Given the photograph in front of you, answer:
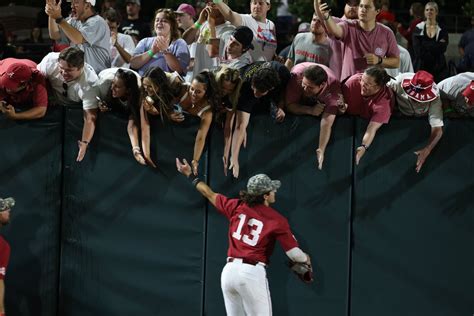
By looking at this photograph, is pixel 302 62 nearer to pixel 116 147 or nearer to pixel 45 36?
pixel 116 147

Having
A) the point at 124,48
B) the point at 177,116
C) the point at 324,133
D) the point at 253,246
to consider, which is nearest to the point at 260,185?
the point at 253,246

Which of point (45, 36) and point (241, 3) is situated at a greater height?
point (241, 3)

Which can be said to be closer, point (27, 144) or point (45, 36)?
point (27, 144)

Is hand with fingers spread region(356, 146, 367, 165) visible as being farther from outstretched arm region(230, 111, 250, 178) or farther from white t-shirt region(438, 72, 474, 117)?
outstretched arm region(230, 111, 250, 178)

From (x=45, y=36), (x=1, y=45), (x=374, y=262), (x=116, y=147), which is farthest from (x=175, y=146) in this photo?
(x=45, y=36)

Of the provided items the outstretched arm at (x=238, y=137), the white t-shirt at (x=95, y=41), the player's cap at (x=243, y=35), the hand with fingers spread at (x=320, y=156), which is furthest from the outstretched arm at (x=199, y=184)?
the white t-shirt at (x=95, y=41)

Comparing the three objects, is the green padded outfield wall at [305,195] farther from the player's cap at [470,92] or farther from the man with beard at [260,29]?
the player's cap at [470,92]

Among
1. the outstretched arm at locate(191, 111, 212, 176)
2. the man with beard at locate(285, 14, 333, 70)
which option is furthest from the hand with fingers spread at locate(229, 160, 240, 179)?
the man with beard at locate(285, 14, 333, 70)

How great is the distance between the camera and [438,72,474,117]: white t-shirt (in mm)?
9312

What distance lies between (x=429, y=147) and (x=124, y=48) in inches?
136

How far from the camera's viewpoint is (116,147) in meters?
9.71

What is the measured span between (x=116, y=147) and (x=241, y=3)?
366 centimetres

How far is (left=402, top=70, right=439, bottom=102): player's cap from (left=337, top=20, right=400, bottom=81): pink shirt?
53cm

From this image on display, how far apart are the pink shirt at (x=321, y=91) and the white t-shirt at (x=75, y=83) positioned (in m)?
1.82
